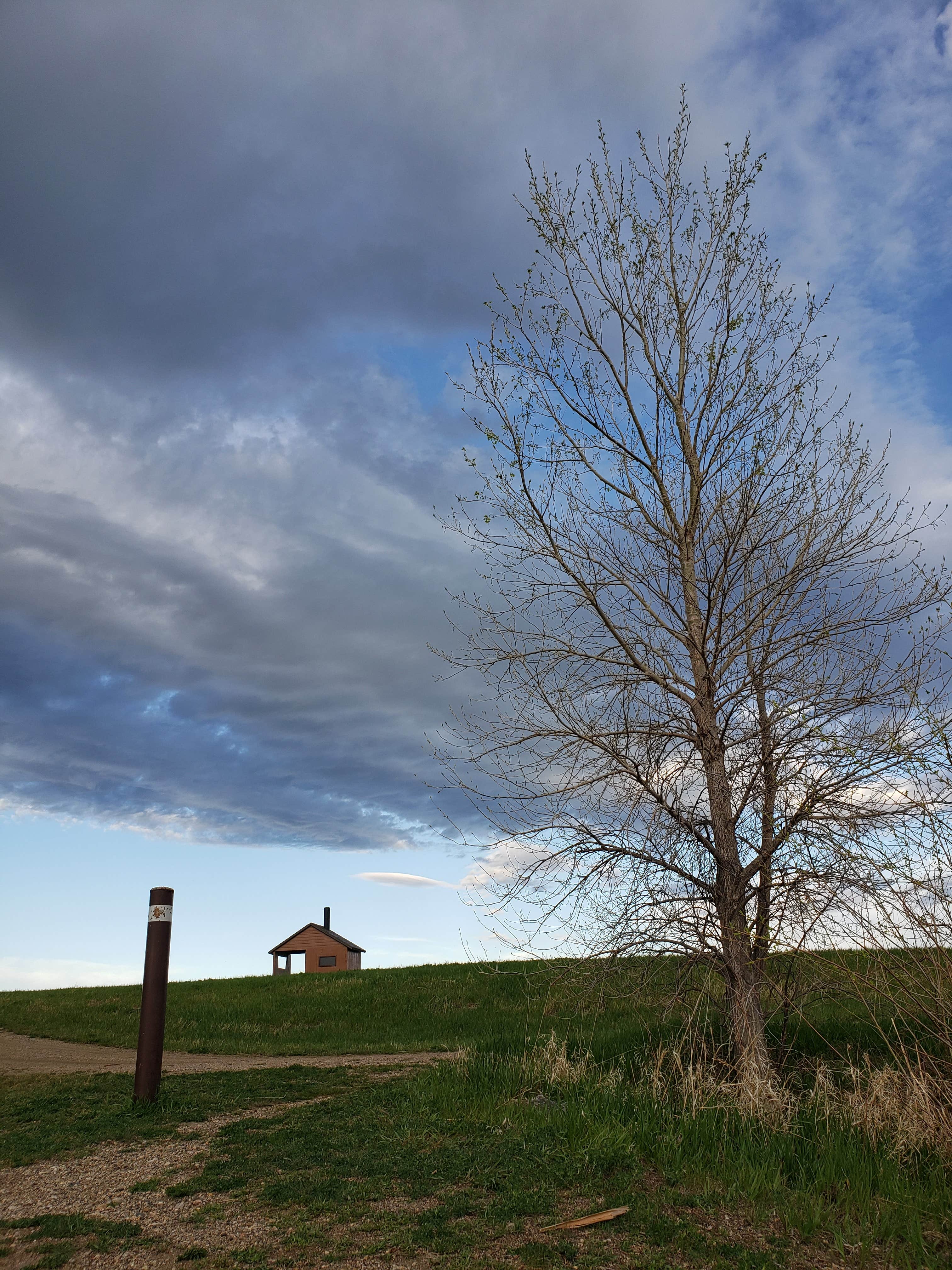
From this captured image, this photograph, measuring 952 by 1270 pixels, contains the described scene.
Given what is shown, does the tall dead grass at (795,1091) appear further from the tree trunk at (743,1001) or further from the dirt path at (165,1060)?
the dirt path at (165,1060)

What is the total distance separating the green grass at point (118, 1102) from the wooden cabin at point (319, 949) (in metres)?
24.5

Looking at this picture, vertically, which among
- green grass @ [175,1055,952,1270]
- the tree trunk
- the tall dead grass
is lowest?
green grass @ [175,1055,952,1270]

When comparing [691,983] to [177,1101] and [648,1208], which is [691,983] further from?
[177,1101]

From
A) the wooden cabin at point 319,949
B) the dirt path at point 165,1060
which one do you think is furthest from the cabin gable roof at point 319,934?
the dirt path at point 165,1060

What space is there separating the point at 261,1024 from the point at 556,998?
1114cm

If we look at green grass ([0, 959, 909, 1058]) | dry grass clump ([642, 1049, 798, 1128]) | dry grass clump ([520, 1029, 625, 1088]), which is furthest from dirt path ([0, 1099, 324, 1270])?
dry grass clump ([642, 1049, 798, 1128])

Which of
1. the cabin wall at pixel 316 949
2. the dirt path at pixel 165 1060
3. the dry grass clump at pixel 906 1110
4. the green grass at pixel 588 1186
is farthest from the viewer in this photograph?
the cabin wall at pixel 316 949

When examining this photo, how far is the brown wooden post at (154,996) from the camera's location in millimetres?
7918

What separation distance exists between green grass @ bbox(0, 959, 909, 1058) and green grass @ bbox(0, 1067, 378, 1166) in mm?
2264

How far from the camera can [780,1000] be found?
24.1ft

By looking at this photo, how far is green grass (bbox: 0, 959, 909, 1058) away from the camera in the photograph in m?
7.82

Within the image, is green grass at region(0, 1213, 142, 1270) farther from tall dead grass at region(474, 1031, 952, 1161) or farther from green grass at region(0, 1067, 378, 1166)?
tall dead grass at region(474, 1031, 952, 1161)

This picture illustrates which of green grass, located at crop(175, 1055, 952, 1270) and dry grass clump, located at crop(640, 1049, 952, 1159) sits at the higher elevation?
dry grass clump, located at crop(640, 1049, 952, 1159)

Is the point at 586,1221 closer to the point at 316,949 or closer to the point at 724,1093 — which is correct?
the point at 724,1093
